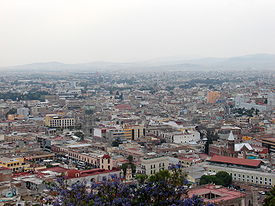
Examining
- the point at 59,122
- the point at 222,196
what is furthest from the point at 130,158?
the point at 59,122

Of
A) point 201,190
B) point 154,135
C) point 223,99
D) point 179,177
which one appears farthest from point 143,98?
point 179,177

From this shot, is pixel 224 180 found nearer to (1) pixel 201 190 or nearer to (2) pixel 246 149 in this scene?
(1) pixel 201 190

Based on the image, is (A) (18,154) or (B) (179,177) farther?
(A) (18,154)

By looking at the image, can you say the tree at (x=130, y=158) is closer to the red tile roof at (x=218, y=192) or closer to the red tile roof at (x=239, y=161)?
the red tile roof at (x=239, y=161)

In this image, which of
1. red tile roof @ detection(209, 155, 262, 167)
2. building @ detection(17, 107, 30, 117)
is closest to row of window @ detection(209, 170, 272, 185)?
red tile roof @ detection(209, 155, 262, 167)

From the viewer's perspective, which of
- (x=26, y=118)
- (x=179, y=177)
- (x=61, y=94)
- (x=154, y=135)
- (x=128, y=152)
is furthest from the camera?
(x=61, y=94)

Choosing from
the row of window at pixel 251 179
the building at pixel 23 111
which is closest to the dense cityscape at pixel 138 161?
the row of window at pixel 251 179
